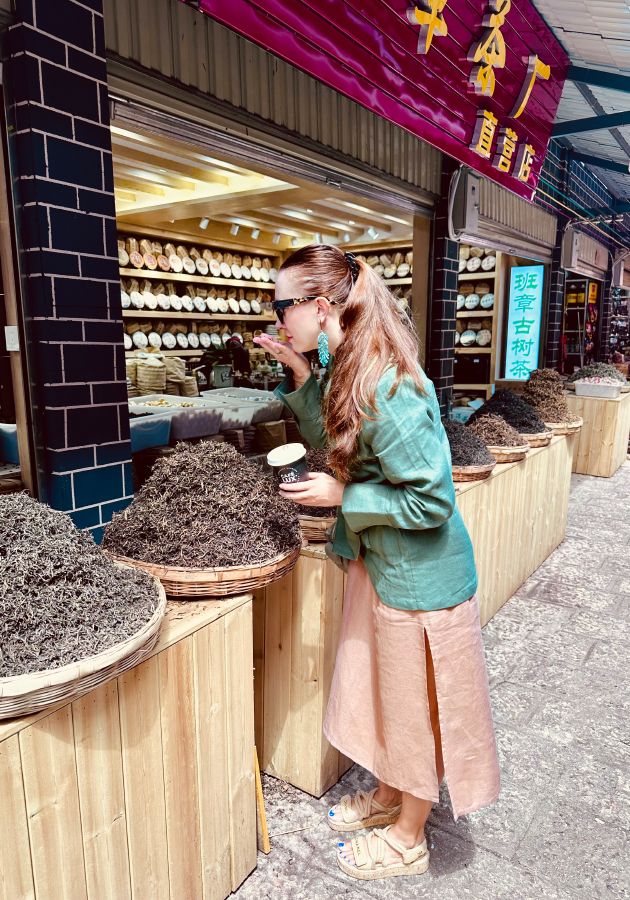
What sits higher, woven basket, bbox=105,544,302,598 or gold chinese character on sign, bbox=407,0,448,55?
gold chinese character on sign, bbox=407,0,448,55

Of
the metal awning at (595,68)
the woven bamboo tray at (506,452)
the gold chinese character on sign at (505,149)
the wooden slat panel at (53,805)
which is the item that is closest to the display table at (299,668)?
the wooden slat panel at (53,805)

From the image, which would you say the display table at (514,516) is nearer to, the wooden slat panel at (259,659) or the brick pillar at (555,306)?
the wooden slat panel at (259,659)

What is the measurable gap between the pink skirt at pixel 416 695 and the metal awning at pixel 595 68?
14.5ft

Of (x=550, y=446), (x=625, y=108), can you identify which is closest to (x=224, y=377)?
(x=550, y=446)

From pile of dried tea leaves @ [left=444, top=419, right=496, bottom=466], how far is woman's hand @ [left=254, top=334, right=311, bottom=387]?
4.70 ft

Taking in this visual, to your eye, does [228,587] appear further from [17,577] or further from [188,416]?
[188,416]

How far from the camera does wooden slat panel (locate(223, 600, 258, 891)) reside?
165 cm

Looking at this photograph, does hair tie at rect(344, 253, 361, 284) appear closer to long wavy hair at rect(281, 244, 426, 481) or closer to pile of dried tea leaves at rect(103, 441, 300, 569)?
long wavy hair at rect(281, 244, 426, 481)

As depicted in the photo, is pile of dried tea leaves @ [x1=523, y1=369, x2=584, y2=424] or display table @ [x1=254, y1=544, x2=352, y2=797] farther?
pile of dried tea leaves @ [x1=523, y1=369, x2=584, y2=424]

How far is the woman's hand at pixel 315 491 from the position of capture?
1552 millimetres

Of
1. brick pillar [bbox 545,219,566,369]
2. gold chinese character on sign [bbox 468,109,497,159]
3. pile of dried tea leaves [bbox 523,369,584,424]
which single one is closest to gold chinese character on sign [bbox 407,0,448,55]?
gold chinese character on sign [bbox 468,109,497,159]

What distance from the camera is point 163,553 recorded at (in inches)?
63.7

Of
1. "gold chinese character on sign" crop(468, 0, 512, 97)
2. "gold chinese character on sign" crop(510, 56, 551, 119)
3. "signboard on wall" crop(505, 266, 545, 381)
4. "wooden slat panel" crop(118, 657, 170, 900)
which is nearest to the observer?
"wooden slat panel" crop(118, 657, 170, 900)

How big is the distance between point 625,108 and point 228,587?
717cm
